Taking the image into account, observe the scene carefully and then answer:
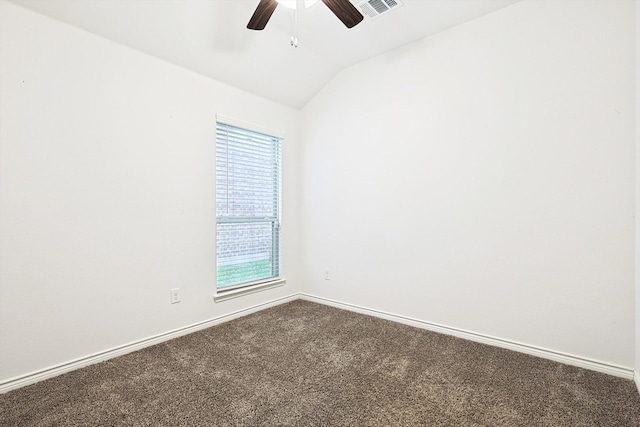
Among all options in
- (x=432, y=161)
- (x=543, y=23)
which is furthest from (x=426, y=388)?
(x=543, y=23)

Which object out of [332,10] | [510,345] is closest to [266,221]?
[332,10]

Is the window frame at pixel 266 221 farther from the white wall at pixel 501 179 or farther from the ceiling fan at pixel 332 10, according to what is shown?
the ceiling fan at pixel 332 10

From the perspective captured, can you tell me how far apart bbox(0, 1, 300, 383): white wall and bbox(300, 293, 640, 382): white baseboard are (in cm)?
159

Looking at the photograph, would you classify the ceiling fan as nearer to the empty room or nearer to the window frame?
the empty room

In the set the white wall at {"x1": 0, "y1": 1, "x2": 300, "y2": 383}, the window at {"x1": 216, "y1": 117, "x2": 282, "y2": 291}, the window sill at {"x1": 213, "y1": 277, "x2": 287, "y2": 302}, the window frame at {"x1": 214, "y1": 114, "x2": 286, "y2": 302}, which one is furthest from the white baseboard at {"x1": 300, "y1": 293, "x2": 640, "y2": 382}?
the white wall at {"x1": 0, "y1": 1, "x2": 300, "y2": 383}

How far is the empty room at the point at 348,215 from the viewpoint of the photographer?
1771mm

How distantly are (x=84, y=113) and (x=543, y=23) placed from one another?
325cm

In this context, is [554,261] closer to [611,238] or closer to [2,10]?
[611,238]

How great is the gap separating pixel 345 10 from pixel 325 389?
7.48 feet

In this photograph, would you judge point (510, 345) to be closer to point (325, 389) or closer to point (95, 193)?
point (325, 389)

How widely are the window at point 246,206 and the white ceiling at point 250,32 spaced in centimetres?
56

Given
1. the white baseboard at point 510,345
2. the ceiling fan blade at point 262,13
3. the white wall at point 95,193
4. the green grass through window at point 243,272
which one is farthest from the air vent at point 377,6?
the white baseboard at point 510,345

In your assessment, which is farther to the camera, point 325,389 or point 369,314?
point 369,314

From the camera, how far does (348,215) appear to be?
3.22 metres
